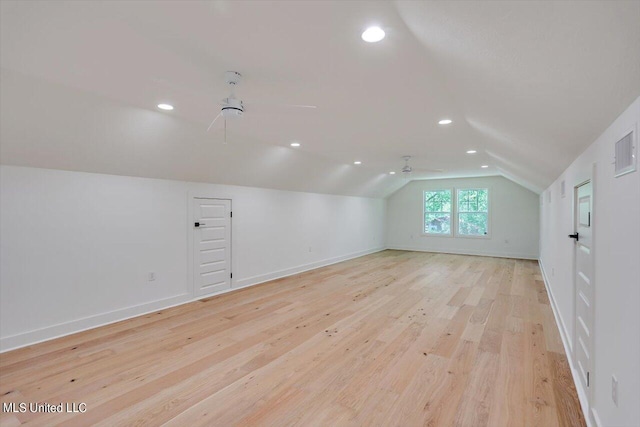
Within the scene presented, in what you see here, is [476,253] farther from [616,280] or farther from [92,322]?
[92,322]

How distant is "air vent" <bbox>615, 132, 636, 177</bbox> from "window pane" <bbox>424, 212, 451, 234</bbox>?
8.80 meters

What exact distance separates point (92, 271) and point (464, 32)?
441cm

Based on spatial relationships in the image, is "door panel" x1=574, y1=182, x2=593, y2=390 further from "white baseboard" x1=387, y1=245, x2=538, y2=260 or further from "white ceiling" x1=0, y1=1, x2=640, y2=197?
"white baseboard" x1=387, y1=245, x2=538, y2=260

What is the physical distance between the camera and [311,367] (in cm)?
273

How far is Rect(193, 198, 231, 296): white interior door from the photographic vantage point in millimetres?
4848

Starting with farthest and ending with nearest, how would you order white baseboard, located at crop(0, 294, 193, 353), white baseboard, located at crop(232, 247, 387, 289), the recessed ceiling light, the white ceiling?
white baseboard, located at crop(232, 247, 387, 289) → white baseboard, located at crop(0, 294, 193, 353) → the recessed ceiling light → the white ceiling

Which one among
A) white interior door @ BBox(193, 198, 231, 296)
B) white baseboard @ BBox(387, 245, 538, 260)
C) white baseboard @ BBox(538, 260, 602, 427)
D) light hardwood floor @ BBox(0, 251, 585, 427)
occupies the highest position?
white interior door @ BBox(193, 198, 231, 296)

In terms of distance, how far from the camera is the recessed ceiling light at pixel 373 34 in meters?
1.62

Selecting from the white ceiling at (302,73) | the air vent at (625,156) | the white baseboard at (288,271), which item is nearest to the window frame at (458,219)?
the white baseboard at (288,271)

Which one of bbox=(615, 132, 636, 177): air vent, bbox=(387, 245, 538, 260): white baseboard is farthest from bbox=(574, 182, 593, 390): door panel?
bbox=(387, 245, 538, 260): white baseboard

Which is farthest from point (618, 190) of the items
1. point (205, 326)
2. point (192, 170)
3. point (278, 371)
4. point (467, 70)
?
point (192, 170)

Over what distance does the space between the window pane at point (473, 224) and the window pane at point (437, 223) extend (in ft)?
1.19

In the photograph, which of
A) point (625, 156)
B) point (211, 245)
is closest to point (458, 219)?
point (211, 245)

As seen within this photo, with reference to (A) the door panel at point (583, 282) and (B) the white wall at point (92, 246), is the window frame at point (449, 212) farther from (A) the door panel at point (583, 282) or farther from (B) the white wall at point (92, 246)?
(A) the door panel at point (583, 282)
